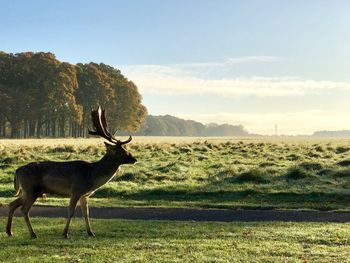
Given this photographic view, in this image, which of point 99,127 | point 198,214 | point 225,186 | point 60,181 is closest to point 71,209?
point 60,181

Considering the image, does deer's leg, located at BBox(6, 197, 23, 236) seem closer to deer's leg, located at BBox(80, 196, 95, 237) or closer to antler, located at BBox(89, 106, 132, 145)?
deer's leg, located at BBox(80, 196, 95, 237)

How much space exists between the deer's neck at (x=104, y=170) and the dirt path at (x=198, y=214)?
433cm

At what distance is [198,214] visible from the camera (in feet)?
62.4

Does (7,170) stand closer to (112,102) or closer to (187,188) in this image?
(187,188)

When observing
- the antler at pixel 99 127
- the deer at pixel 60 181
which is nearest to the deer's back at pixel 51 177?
the deer at pixel 60 181

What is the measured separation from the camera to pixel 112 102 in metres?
109

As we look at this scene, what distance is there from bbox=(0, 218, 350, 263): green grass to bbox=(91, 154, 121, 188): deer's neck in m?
1.45

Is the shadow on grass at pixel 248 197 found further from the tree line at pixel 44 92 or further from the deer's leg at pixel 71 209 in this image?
the tree line at pixel 44 92

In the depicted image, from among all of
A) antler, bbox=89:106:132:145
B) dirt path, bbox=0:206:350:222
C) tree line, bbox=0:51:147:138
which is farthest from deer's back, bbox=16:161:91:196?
tree line, bbox=0:51:147:138

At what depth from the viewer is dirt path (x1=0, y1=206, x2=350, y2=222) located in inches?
714

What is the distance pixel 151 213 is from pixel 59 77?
7873 centimetres

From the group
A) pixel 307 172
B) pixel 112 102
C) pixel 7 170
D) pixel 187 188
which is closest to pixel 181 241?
pixel 187 188

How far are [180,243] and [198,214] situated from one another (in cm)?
627

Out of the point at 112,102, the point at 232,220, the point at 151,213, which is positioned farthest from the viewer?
the point at 112,102
